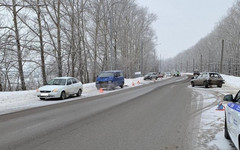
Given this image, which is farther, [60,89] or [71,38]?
[71,38]

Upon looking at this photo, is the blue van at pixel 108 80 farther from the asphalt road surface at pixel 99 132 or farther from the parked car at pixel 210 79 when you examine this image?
the asphalt road surface at pixel 99 132

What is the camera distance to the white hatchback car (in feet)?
47.5

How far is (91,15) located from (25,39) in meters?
16.9

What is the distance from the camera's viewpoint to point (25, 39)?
75.8 ft

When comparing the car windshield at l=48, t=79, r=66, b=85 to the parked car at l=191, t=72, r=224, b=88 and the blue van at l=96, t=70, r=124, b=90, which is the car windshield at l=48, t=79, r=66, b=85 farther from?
the parked car at l=191, t=72, r=224, b=88

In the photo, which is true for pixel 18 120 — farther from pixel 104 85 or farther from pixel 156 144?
pixel 104 85

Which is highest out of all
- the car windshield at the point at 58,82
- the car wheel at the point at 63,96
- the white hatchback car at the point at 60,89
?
the car windshield at the point at 58,82

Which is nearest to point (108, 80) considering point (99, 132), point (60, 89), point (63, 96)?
point (63, 96)

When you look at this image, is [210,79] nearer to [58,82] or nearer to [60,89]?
[58,82]

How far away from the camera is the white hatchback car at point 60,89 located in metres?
14.5

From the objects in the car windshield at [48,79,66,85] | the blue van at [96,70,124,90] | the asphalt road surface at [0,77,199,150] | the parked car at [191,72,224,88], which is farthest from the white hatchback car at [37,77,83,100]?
the parked car at [191,72,224,88]

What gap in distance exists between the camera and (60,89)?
14922mm

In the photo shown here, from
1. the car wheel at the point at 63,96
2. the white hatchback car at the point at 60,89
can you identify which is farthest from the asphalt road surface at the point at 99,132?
the car wheel at the point at 63,96

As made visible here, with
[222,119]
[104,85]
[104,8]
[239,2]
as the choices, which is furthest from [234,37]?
[222,119]
